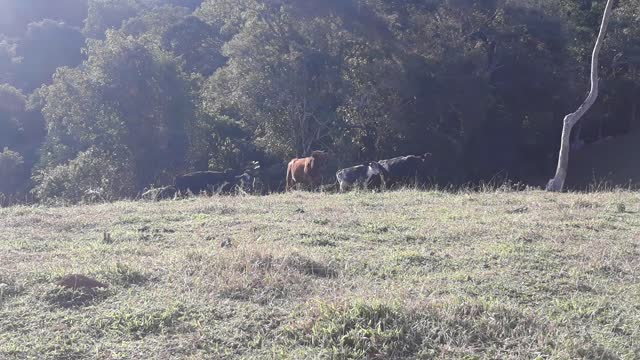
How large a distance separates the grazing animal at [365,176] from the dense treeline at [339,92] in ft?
27.7

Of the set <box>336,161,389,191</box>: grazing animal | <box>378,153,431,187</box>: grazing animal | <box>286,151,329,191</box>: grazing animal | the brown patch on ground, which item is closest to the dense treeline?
<box>378,153,431,187</box>: grazing animal

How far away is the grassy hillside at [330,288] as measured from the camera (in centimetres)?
496

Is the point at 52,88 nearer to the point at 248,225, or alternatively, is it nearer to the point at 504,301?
the point at 248,225

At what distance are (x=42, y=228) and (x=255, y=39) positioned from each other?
18.1m

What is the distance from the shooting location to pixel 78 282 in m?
5.96

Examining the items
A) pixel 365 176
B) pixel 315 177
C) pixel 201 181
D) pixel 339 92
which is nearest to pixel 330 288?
pixel 315 177

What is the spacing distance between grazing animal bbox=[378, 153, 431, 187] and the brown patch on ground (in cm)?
1190

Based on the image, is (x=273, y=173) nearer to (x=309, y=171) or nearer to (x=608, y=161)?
(x=309, y=171)

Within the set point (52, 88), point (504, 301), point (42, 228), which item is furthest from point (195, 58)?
point (504, 301)

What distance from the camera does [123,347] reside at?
194 inches

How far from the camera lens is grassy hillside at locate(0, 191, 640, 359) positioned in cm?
496

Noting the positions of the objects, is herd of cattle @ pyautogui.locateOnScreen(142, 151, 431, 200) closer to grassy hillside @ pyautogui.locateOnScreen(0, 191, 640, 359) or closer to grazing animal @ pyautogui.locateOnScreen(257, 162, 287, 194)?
grazing animal @ pyautogui.locateOnScreen(257, 162, 287, 194)

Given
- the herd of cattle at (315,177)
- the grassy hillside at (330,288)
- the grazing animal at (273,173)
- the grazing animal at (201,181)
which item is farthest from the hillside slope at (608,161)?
the grassy hillside at (330,288)

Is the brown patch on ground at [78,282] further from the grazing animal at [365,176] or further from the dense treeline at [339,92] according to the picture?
the dense treeline at [339,92]
